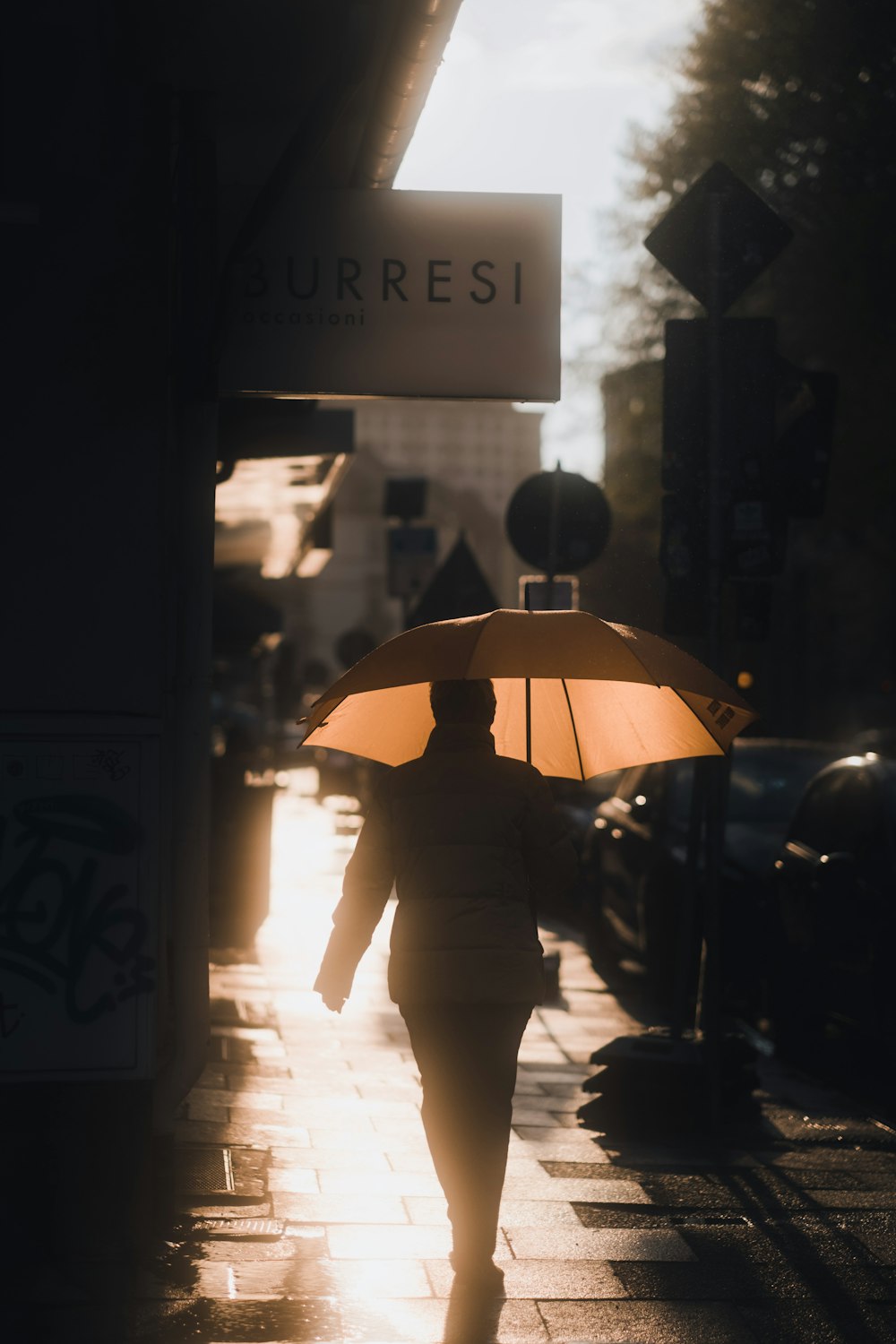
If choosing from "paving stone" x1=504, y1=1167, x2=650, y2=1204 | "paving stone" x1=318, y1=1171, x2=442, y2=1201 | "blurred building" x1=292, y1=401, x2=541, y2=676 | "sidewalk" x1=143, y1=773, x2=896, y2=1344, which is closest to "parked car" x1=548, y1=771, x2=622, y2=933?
"sidewalk" x1=143, y1=773, x2=896, y2=1344

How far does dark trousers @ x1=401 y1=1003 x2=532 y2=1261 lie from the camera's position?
552 centimetres

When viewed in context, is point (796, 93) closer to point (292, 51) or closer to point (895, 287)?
point (895, 287)

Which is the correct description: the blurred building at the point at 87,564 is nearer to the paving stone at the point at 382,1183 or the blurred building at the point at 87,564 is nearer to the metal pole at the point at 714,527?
the paving stone at the point at 382,1183

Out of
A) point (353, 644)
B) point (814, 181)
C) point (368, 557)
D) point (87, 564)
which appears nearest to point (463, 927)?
point (87, 564)

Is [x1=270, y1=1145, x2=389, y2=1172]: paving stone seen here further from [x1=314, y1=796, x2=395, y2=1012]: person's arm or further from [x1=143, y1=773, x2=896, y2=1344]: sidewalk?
[x1=314, y1=796, x2=395, y2=1012]: person's arm

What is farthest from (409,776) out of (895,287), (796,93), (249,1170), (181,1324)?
(895,287)

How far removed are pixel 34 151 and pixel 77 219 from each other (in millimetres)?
230

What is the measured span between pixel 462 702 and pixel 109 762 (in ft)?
3.49

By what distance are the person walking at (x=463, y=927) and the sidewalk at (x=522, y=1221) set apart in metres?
0.35

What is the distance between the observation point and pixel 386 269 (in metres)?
6.56

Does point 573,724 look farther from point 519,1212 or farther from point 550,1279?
point 550,1279

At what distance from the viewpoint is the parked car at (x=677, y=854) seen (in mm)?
11344

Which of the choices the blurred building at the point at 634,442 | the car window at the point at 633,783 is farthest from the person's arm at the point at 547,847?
the blurred building at the point at 634,442

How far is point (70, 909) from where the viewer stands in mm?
5809
